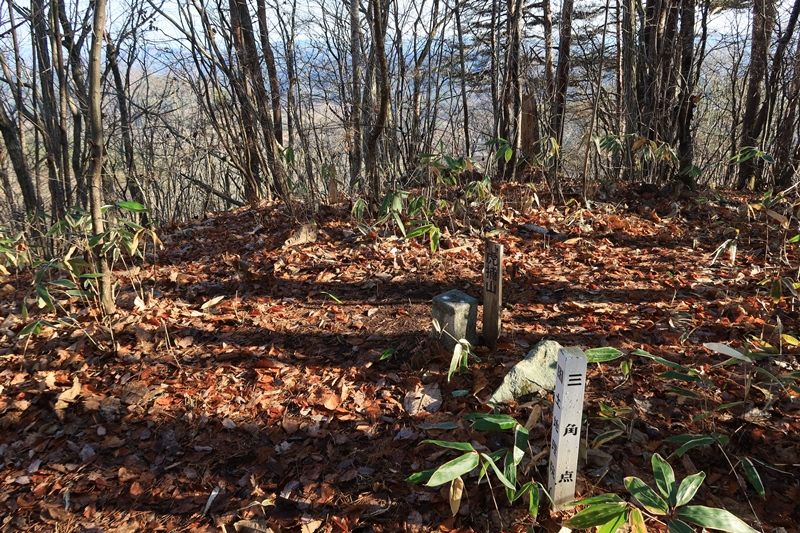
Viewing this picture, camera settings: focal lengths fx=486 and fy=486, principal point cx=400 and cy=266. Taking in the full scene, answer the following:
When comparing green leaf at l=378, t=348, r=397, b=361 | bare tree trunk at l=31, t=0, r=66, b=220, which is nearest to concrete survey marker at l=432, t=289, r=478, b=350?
green leaf at l=378, t=348, r=397, b=361

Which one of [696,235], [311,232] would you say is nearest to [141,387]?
[311,232]

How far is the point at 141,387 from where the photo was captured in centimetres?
270

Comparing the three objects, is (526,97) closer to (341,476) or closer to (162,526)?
(341,476)

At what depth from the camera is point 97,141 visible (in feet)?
9.59

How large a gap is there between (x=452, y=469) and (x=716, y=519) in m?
0.72

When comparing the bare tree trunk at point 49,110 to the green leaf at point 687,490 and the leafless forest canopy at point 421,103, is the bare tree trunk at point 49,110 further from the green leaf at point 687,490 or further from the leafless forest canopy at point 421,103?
the green leaf at point 687,490

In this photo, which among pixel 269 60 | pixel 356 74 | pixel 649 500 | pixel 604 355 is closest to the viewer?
pixel 649 500

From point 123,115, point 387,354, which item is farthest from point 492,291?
point 123,115

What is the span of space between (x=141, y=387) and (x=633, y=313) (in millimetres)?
3030

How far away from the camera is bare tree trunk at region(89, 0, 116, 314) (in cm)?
280

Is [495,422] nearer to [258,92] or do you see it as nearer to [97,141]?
[97,141]

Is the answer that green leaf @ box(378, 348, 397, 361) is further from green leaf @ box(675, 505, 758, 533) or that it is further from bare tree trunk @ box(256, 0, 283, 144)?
bare tree trunk @ box(256, 0, 283, 144)

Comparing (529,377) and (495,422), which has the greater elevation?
(495,422)

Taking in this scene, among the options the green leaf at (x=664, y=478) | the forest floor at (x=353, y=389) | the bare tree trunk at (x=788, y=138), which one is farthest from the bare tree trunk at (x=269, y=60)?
the bare tree trunk at (x=788, y=138)
